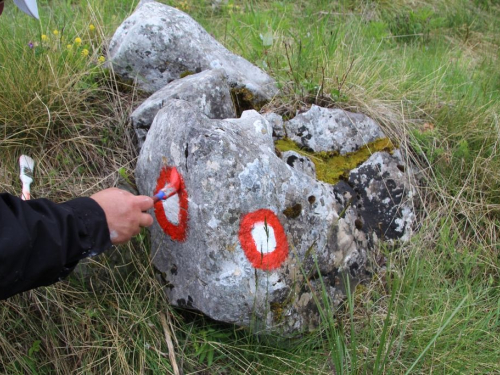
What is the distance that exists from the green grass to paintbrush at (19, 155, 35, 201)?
5 centimetres

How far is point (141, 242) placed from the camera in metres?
2.24

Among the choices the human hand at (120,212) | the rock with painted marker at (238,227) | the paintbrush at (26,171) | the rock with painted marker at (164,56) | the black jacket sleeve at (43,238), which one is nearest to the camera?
the black jacket sleeve at (43,238)

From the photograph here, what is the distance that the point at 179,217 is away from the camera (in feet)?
6.91

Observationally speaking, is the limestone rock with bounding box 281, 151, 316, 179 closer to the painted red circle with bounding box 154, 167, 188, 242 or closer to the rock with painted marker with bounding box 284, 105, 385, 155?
the rock with painted marker with bounding box 284, 105, 385, 155

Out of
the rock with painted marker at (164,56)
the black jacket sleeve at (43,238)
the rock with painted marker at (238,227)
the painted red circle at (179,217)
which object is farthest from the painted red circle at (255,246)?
the rock with painted marker at (164,56)

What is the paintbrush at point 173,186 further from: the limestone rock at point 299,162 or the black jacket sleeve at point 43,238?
the limestone rock at point 299,162

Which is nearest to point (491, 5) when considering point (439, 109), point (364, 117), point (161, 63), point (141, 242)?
point (439, 109)

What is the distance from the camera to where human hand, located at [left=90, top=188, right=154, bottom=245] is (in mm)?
1808

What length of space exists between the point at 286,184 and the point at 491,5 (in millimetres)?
4824

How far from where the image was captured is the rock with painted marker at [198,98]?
8.32 ft

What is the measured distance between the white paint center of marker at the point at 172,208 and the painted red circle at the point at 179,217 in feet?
0.04

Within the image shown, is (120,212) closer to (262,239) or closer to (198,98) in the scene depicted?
(262,239)

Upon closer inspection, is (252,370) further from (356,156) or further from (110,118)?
(110,118)

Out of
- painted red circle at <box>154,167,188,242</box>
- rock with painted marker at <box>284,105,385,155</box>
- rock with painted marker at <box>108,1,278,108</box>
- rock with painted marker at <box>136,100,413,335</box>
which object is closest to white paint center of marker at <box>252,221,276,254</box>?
rock with painted marker at <box>136,100,413,335</box>
